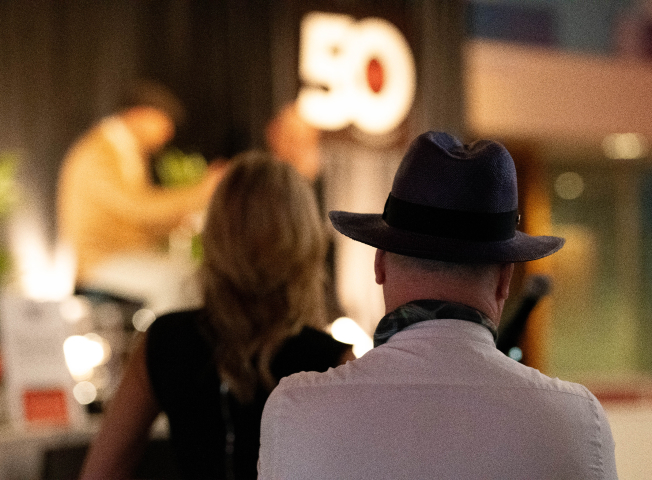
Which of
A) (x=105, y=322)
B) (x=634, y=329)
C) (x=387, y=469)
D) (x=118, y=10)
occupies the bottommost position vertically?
(x=634, y=329)

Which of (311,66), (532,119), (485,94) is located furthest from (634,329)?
(311,66)

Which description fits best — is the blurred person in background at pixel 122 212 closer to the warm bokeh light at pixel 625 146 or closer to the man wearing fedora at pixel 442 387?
the man wearing fedora at pixel 442 387

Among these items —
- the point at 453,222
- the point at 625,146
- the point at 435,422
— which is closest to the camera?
the point at 435,422

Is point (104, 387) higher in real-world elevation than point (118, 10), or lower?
lower

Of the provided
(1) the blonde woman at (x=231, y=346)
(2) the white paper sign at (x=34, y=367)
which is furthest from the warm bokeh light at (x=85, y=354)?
(1) the blonde woman at (x=231, y=346)

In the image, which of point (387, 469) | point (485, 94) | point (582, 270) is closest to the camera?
point (387, 469)

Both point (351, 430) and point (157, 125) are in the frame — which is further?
point (157, 125)

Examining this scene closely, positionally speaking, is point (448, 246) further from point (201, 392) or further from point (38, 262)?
point (38, 262)

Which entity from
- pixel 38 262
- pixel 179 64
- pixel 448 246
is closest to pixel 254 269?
pixel 448 246

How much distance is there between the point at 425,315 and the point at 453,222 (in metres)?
0.13

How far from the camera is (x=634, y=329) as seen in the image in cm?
726

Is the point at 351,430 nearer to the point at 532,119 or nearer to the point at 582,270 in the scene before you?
the point at 532,119

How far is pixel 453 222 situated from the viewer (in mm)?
917

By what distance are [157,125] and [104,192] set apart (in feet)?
2.18
